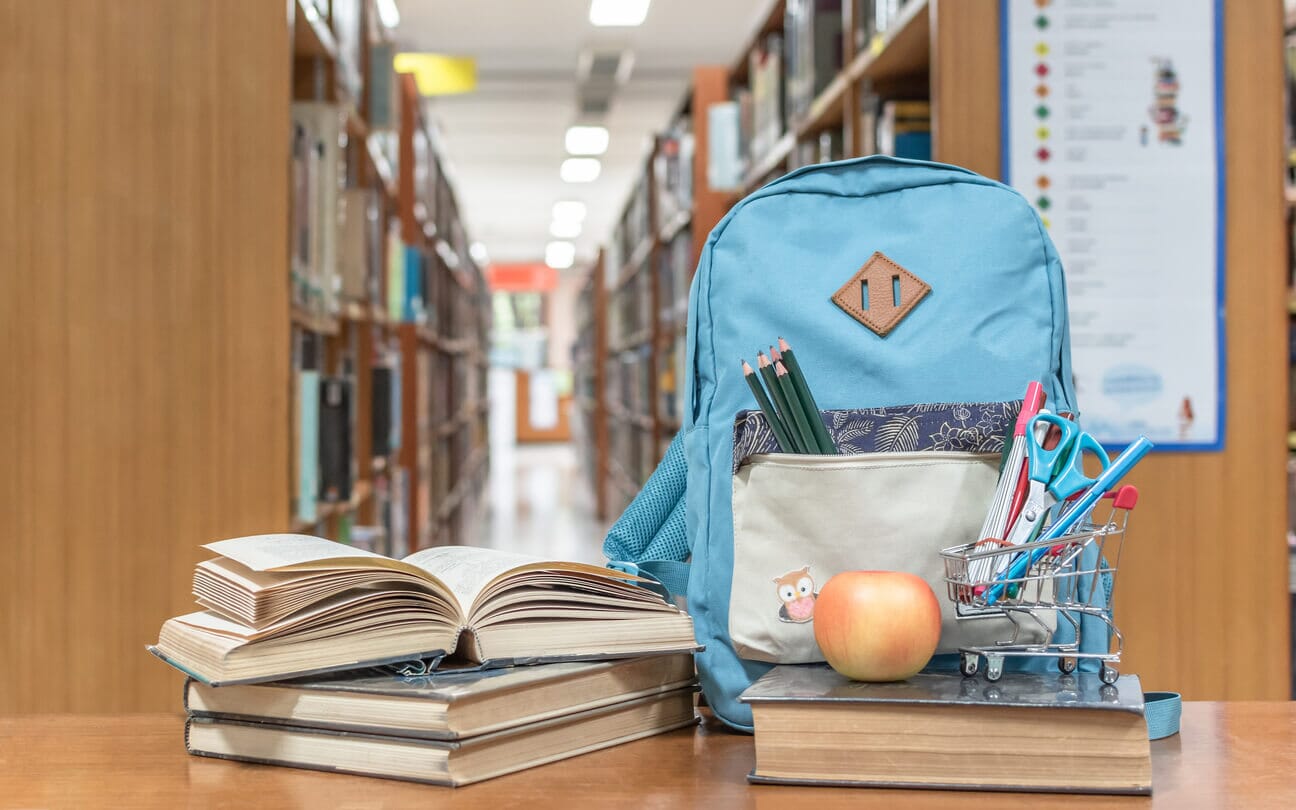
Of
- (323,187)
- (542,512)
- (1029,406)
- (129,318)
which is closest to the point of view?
(1029,406)

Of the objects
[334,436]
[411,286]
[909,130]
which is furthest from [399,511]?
[909,130]

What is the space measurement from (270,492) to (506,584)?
1.24 meters

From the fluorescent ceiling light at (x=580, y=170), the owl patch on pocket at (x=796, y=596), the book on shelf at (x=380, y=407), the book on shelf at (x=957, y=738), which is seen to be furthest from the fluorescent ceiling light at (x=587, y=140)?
the book on shelf at (x=957, y=738)

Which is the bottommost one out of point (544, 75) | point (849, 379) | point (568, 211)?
point (849, 379)

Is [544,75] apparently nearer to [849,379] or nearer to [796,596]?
[849,379]

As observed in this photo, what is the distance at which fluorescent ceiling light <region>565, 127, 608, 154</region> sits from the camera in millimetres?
9414

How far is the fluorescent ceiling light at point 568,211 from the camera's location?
13281 mm

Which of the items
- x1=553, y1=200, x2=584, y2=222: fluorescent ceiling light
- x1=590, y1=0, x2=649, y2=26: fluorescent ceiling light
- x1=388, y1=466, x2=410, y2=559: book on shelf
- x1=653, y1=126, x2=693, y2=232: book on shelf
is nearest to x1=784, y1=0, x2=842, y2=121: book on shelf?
x1=653, y1=126, x2=693, y2=232: book on shelf

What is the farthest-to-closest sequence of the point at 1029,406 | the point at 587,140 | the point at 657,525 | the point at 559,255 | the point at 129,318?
the point at 559,255 < the point at 587,140 < the point at 129,318 < the point at 657,525 < the point at 1029,406

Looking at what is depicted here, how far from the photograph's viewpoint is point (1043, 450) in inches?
29.4

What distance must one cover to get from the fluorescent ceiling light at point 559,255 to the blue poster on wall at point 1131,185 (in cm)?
1522

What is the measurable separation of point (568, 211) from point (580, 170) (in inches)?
106

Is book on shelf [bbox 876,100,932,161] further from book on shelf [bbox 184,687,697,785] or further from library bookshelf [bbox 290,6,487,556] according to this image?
book on shelf [bbox 184,687,697,785]

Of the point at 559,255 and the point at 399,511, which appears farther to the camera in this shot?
the point at 559,255
